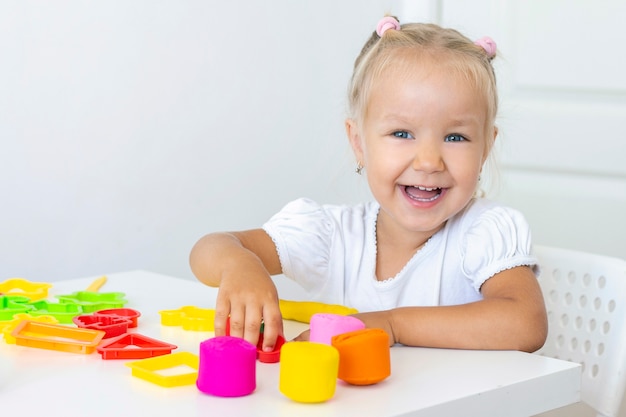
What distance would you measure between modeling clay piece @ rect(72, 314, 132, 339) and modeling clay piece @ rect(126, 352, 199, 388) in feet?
0.35

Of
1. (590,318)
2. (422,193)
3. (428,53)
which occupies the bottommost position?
(590,318)

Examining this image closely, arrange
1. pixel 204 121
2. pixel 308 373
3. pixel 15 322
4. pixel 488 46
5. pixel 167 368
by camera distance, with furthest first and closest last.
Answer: pixel 204 121, pixel 488 46, pixel 15 322, pixel 167 368, pixel 308 373

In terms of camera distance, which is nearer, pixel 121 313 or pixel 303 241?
pixel 121 313

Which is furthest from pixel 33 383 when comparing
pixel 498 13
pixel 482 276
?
pixel 498 13

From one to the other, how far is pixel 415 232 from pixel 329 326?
1.40 feet

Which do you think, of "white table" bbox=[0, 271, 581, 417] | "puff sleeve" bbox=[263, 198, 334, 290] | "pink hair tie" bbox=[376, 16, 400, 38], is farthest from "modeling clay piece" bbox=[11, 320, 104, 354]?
"pink hair tie" bbox=[376, 16, 400, 38]

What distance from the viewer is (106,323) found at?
0.85 meters

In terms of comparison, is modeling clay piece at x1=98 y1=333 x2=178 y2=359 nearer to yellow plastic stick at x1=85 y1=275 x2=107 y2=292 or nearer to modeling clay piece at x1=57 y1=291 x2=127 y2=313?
modeling clay piece at x1=57 y1=291 x2=127 y2=313

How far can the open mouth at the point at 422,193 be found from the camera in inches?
41.1

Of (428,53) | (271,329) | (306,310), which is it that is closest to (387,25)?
(428,53)

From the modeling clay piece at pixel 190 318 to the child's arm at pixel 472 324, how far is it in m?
0.15

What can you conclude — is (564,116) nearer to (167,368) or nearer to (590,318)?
(590,318)

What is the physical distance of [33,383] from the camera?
66 centimetres

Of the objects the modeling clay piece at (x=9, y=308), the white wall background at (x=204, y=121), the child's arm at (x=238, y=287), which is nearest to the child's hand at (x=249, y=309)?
the child's arm at (x=238, y=287)
